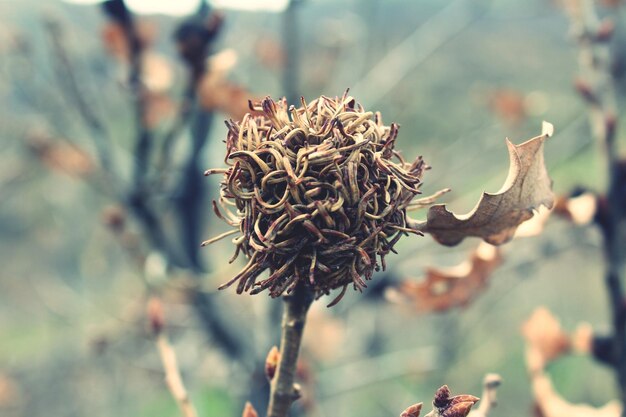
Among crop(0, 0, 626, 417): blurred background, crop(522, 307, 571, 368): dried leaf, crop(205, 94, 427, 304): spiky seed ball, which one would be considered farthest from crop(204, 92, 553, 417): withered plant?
crop(522, 307, 571, 368): dried leaf

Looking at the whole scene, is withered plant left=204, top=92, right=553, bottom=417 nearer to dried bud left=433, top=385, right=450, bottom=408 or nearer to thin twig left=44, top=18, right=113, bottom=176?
dried bud left=433, top=385, right=450, bottom=408

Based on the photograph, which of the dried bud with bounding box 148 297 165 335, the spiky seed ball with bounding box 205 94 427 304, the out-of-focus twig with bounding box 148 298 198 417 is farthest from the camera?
the dried bud with bounding box 148 297 165 335

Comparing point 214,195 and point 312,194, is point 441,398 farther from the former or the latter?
point 214,195

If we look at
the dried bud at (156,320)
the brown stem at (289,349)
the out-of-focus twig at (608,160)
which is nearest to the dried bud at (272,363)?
the brown stem at (289,349)

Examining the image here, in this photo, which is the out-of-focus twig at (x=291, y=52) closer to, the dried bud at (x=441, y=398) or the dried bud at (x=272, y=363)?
the dried bud at (x=272, y=363)

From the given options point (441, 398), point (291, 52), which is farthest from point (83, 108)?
point (441, 398)

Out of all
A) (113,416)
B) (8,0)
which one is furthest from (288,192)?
(8,0)

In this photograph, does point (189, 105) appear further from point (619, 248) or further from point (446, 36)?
point (446, 36)
